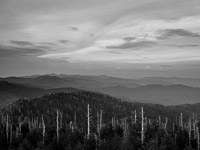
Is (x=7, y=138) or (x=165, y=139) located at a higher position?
(x=165, y=139)

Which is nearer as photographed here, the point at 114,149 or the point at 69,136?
the point at 114,149

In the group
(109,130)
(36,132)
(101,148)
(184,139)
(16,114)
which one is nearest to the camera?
(101,148)

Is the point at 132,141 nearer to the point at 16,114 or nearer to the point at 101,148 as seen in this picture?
the point at 101,148

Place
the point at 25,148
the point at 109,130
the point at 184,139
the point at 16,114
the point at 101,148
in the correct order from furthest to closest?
the point at 16,114 → the point at 109,130 → the point at 184,139 → the point at 25,148 → the point at 101,148

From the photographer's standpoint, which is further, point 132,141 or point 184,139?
point 184,139

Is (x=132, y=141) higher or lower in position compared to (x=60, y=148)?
higher

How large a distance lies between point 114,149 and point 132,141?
4.76m

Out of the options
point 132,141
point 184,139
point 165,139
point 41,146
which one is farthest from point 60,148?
point 184,139

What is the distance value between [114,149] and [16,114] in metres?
153

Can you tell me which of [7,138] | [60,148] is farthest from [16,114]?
[60,148]

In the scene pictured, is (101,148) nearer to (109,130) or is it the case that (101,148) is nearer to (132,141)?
(132,141)

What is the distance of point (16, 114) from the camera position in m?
197

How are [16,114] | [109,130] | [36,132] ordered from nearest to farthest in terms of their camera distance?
[36,132] < [109,130] < [16,114]

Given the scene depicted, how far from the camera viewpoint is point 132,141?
5753 centimetres
